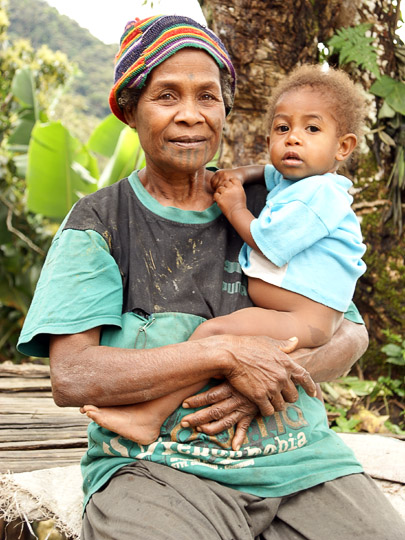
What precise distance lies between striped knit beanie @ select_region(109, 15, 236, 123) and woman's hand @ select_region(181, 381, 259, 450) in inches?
40.3

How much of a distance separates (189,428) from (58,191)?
143 inches

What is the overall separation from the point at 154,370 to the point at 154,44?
1.03 metres

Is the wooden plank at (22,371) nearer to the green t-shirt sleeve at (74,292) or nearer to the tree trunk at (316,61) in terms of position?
the tree trunk at (316,61)

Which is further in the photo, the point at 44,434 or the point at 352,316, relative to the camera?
the point at 44,434

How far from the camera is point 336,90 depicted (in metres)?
2.12

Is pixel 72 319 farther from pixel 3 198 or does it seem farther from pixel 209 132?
pixel 3 198

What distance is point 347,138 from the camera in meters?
2.14

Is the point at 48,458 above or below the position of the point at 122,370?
below

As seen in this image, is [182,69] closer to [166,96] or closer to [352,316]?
[166,96]

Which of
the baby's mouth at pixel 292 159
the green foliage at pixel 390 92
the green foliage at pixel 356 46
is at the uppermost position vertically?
the green foliage at pixel 356 46

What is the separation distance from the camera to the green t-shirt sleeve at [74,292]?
1774 millimetres

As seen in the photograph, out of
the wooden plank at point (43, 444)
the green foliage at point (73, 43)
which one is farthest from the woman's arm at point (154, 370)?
the green foliage at point (73, 43)

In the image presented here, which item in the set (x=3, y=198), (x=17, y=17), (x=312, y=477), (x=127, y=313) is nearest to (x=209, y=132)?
(x=127, y=313)

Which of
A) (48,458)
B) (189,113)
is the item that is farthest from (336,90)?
(48,458)
